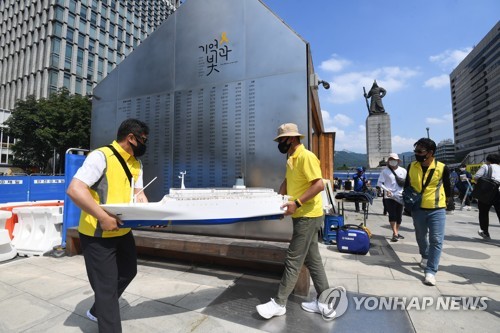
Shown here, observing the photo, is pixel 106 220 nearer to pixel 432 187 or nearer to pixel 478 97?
pixel 432 187

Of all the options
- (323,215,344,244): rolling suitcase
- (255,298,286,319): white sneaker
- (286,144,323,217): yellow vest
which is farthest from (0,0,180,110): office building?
(255,298,286,319): white sneaker

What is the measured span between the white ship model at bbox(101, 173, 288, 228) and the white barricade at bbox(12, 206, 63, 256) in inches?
167

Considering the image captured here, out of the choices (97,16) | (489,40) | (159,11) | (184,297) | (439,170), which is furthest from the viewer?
(489,40)

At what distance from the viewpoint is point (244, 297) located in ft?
9.70

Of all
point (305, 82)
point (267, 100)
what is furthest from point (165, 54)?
point (305, 82)

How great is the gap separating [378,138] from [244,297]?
23558mm

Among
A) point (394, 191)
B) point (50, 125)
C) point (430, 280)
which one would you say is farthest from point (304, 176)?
point (50, 125)

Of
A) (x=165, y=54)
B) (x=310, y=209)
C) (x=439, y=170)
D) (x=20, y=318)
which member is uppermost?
(x=165, y=54)

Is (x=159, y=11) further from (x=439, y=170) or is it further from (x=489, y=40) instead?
(x=489, y=40)

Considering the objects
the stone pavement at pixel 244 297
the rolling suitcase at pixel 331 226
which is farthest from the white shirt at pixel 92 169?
the rolling suitcase at pixel 331 226

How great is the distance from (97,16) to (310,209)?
185ft

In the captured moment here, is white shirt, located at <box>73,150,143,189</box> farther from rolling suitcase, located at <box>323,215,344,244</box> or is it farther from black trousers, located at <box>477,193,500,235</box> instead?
black trousers, located at <box>477,193,500,235</box>

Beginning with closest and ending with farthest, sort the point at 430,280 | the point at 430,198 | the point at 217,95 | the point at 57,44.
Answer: the point at 430,280, the point at 430,198, the point at 217,95, the point at 57,44

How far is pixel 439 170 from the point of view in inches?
139
